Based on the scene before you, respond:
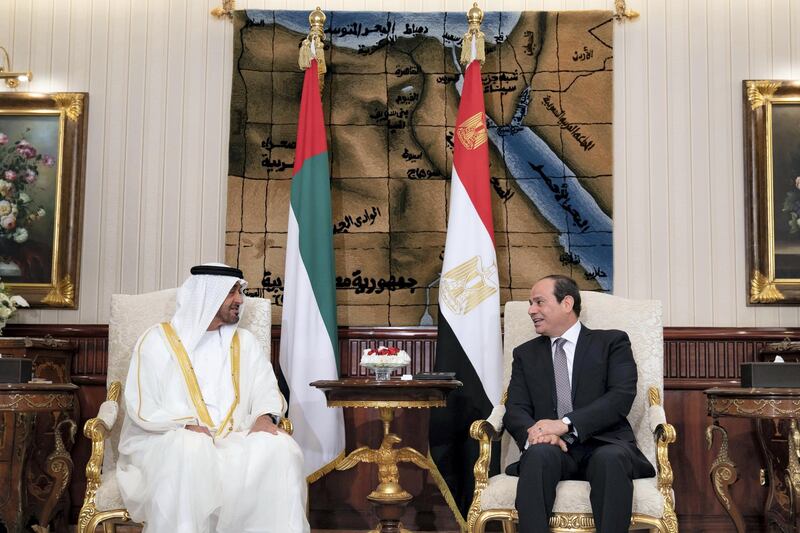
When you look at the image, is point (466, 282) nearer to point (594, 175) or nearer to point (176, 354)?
point (594, 175)

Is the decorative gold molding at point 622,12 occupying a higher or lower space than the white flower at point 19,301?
higher

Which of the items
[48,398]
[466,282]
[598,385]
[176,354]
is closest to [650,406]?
[598,385]

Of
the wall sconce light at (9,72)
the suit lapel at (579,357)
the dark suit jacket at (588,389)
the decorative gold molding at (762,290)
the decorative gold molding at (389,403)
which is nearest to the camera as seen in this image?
the dark suit jacket at (588,389)

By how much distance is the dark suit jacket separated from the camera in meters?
4.20

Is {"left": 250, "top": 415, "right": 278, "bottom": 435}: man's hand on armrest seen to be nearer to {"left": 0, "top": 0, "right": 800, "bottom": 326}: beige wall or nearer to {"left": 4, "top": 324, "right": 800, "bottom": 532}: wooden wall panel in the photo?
{"left": 4, "top": 324, "right": 800, "bottom": 532}: wooden wall panel

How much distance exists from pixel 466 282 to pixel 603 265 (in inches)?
36.9

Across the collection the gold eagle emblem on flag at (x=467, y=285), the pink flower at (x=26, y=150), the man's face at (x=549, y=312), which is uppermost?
the pink flower at (x=26, y=150)

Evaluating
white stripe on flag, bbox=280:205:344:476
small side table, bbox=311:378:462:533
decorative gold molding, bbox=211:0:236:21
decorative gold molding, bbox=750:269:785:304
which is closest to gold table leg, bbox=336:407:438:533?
small side table, bbox=311:378:462:533

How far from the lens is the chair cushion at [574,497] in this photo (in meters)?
3.92

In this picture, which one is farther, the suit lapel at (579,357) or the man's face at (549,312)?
the man's face at (549,312)

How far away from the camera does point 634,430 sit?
4.60 metres

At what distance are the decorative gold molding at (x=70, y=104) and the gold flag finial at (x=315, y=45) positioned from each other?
1475 millimetres

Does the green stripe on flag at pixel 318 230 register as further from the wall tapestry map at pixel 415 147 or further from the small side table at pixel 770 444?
the small side table at pixel 770 444

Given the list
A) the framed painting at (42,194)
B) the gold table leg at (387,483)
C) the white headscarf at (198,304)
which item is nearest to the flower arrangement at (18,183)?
the framed painting at (42,194)
